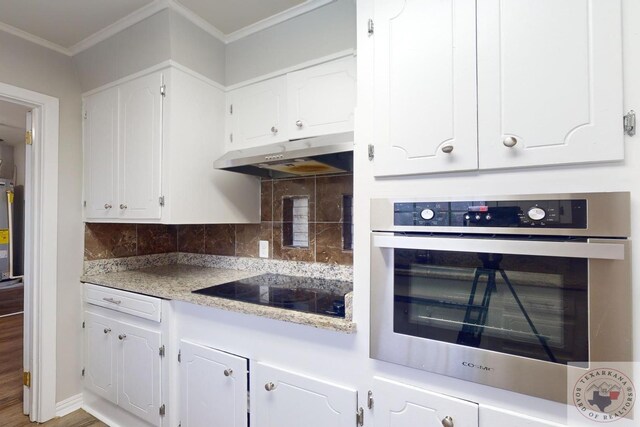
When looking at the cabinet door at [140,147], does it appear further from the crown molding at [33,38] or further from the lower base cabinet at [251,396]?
the lower base cabinet at [251,396]

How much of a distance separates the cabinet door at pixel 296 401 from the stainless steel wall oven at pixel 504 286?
0.27 m

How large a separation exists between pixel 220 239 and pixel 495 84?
2.05 m

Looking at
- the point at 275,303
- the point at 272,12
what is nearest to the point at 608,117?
the point at 275,303

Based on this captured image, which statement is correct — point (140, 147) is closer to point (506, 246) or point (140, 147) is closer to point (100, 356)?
point (100, 356)

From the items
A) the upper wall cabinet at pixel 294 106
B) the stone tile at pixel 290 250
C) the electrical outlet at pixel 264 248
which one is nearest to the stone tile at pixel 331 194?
the stone tile at pixel 290 250

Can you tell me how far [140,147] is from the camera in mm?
1833

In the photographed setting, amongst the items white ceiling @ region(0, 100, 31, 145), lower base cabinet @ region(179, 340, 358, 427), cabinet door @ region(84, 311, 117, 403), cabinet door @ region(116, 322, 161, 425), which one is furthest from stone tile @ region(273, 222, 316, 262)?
white ceiling @ region(0, 100, 31, 145)

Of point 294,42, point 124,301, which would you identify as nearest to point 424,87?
point 294,42

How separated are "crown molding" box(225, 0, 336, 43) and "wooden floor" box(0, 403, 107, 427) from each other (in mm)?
2643

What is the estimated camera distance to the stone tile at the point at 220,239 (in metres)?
2.31

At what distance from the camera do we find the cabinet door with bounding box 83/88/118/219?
6.45ft

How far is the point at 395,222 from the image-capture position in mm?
1068

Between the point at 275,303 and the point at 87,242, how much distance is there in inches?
64.6

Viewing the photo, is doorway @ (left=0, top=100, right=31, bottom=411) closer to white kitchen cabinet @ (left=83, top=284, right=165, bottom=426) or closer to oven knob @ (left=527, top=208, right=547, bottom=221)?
white kitchen cabinet @ (left=83, top=284, right=165, bottom=426)
